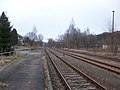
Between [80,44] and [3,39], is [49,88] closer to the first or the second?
[3,39]

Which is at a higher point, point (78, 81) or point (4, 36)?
point (4, 36)

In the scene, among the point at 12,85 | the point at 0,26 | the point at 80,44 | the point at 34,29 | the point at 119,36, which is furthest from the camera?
the point at 34,29

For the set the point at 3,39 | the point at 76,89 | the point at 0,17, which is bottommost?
the point at 76,89

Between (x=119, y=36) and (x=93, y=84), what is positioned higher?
(x=119, y=36)

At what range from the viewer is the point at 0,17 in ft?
162

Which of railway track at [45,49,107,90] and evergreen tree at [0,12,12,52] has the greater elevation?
evergreen tree at [0,12,12,52]

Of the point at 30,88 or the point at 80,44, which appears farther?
the point at 80,44

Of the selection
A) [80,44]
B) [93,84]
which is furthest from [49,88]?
[80,44]

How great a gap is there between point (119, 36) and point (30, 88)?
59.8 meters

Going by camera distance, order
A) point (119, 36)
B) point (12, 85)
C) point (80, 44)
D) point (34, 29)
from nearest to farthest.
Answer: point (12, 85), point (119, 36), point (80, 44), point (34, 29)

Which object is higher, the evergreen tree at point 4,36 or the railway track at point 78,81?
the evergreen tree at point 4,36

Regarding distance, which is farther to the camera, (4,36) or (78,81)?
(4,36)

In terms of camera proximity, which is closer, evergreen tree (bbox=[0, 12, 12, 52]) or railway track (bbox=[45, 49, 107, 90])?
railway track (bbox=[45, 49, 107, 90])

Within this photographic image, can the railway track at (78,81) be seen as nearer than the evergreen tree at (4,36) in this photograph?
Yes
